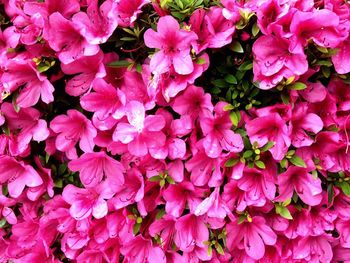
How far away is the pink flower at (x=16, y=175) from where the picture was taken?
1988 mm

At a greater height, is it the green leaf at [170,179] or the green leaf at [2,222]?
the green leaf at [170,179]

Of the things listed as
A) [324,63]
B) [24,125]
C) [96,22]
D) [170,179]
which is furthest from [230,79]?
[24,125]

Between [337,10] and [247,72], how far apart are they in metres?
0.40

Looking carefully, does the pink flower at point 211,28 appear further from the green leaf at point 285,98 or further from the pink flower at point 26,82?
the pink flower at point 26,82

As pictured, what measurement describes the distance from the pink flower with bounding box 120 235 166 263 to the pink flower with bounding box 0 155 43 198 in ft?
1.49

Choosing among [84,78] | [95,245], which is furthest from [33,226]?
[84,78]

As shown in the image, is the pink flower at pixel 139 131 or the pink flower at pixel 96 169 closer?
the pink flower at pixel 139 131

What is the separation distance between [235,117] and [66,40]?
715 mm

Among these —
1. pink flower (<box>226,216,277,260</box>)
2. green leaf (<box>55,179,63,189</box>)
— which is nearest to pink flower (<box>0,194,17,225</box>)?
green leaf (<box>55,179,63,189</box>)

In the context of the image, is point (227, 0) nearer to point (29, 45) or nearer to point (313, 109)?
point (313, 109)

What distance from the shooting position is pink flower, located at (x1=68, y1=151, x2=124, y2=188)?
1.89 m

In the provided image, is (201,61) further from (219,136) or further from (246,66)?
(219,136)

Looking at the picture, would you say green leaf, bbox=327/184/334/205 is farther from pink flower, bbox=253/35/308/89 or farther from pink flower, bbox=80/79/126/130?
pink flower, bbox=80/79/126/130

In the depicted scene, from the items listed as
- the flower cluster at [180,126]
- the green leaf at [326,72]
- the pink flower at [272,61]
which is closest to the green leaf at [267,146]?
the flower cluster at [180,126]
